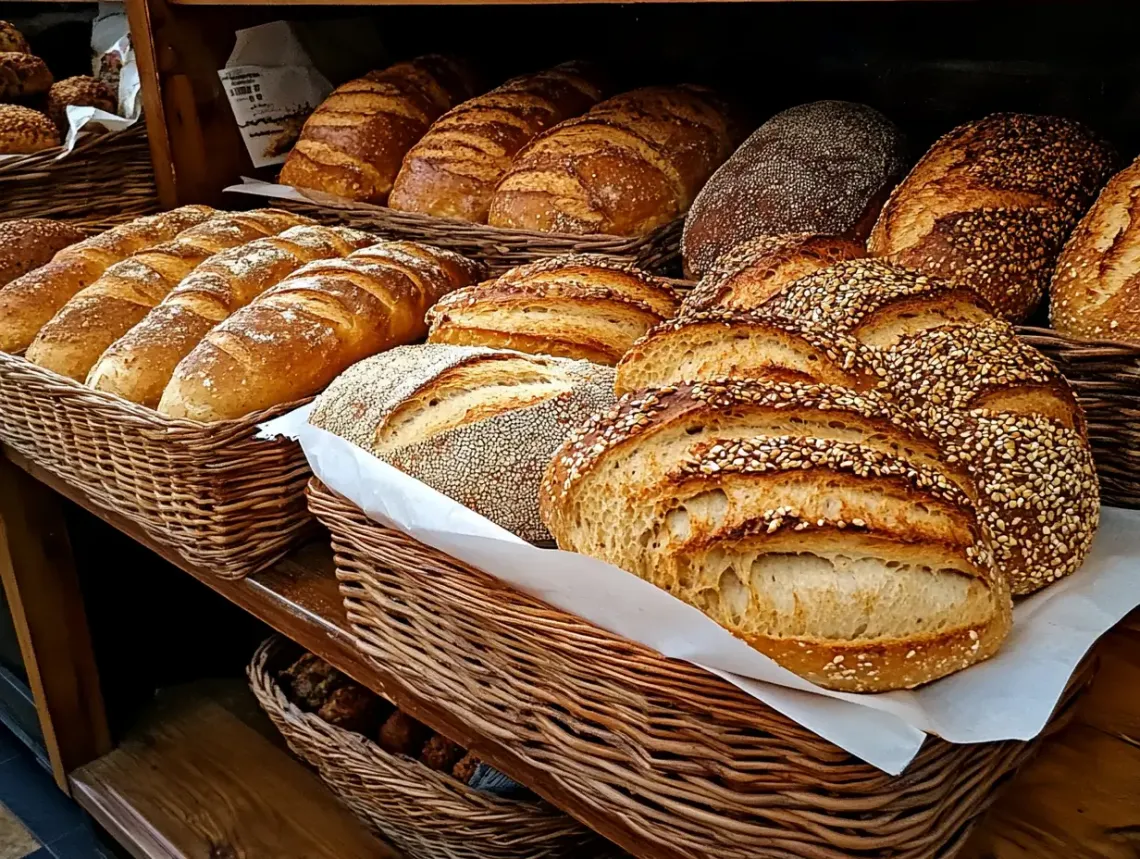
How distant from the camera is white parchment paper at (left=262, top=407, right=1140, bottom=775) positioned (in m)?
0.70

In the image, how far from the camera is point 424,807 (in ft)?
4.85

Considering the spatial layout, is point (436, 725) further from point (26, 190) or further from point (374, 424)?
point (26, 190)

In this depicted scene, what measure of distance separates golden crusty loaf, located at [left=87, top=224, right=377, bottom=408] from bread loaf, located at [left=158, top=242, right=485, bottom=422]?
0.08 meters

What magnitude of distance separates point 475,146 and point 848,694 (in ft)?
4.25

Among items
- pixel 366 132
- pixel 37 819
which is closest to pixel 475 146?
pixel 366 132

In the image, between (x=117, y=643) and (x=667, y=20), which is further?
(x=117, y=643)

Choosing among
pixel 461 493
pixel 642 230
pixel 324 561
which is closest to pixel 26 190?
pixel 324 561

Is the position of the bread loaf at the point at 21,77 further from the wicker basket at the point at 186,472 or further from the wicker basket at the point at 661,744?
the wicker basket at the point at 661,744

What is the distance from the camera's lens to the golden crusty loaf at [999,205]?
1.14 m

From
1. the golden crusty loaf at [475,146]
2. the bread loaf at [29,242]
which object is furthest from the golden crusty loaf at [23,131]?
the golden crusty loaf at [475,146]

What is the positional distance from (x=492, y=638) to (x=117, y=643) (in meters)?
1.62

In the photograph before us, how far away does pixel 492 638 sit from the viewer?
0.91m

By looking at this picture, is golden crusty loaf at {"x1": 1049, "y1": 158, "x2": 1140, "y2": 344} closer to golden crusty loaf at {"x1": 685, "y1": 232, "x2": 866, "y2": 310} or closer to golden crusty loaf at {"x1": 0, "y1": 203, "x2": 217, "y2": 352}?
golden crusty loaf at {"x1": 685, "y1": 232, "x2": 866, "y2": 310}

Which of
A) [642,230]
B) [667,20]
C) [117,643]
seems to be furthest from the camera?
[117,643]
